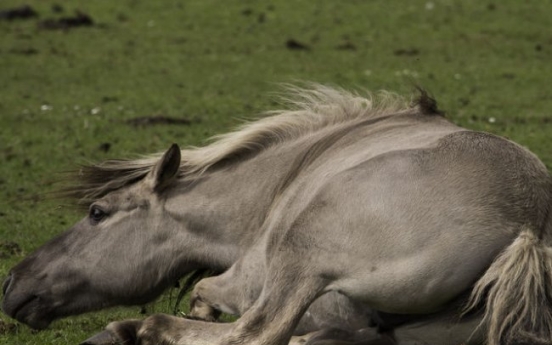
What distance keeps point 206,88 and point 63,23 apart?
6.06m

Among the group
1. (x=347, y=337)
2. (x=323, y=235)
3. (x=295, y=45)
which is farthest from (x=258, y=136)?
(x=295, y=45)

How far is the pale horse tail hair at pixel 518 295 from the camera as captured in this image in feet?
16.8

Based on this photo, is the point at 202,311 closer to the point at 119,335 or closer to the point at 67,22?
the point at 119,335

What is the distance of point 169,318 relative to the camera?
19.3 ft

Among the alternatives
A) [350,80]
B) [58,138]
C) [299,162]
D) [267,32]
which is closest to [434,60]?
[350,80]

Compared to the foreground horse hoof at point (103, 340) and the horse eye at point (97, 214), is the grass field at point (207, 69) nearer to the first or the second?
the horse eye at point (97, 214)

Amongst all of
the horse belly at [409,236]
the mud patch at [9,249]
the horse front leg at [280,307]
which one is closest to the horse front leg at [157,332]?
the horse front leg at [280,307]

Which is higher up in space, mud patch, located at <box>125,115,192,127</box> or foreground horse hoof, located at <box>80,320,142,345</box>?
foreground horse hoof, located at <box>80,320,142,345</box>

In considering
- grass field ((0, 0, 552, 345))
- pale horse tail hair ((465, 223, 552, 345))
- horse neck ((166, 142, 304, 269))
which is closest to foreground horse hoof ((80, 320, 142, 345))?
horse neck ((166, 142, 304, 269))

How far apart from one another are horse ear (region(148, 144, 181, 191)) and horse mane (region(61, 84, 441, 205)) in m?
0.13

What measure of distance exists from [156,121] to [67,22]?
26.4ft

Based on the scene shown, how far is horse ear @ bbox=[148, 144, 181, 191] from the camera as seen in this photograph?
20.9ft

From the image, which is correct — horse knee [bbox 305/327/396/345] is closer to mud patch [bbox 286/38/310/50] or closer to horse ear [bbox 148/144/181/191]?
horse ear [bbox 148/144/181/191]

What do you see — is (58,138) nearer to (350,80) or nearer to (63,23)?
(350,80)
